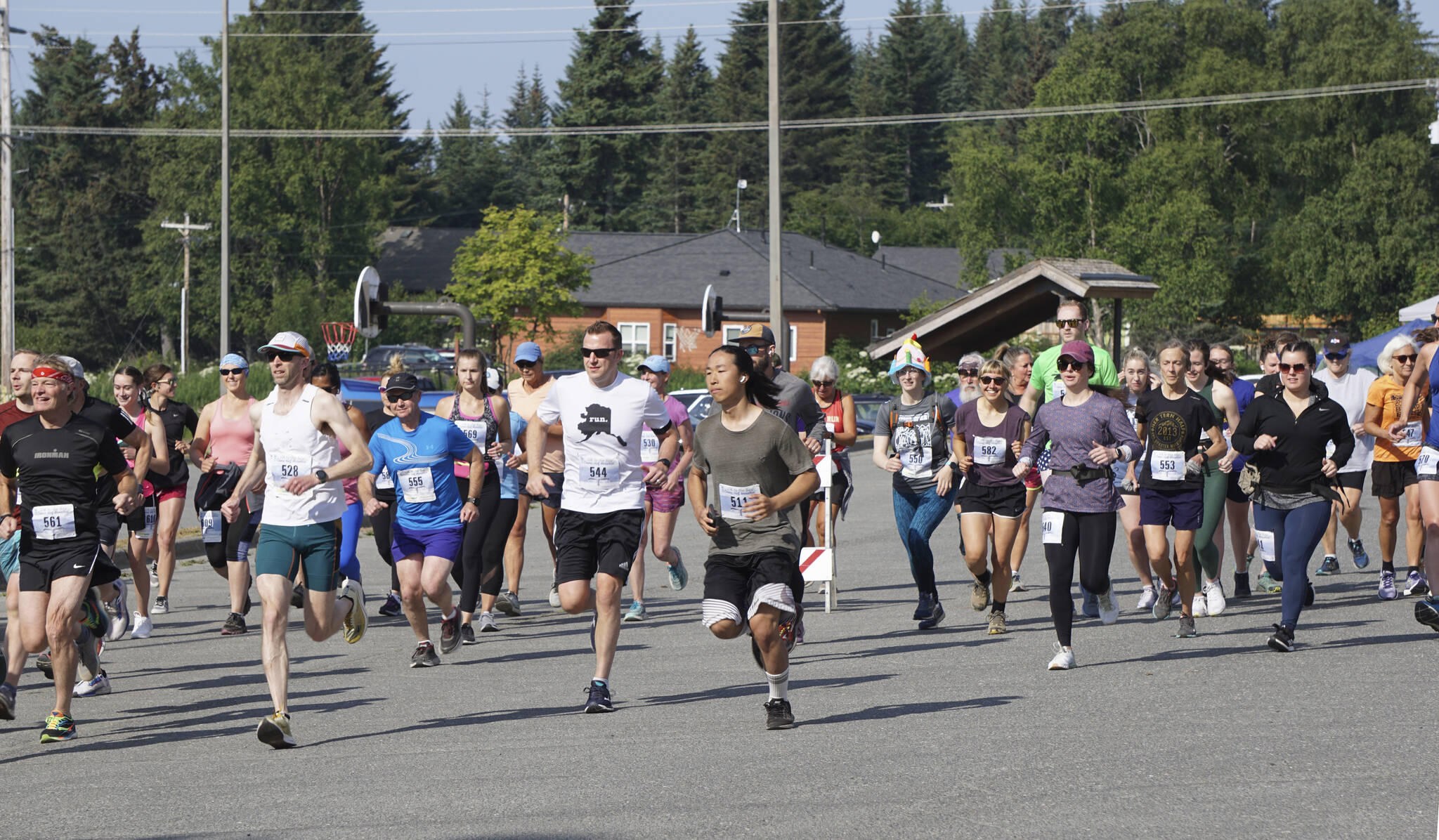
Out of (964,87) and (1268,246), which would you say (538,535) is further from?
(964,87)

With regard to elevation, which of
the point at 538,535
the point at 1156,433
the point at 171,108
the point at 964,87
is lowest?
the point at 538,535

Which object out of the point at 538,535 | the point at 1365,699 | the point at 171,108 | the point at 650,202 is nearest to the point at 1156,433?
the point at 1365,699

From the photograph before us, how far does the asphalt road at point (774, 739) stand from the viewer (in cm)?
588

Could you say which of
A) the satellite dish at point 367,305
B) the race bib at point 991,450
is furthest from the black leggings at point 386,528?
the satellite dish at point 367,305

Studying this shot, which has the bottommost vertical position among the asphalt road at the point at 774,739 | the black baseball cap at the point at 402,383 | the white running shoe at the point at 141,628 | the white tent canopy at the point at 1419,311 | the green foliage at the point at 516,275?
the white running shoe at the point at 141,628

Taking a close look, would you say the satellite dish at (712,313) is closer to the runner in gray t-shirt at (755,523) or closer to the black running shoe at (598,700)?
the black running shoe at (598,700)

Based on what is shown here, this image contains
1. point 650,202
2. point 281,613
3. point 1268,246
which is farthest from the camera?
point 650,202

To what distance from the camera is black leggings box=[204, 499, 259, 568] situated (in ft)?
37.2

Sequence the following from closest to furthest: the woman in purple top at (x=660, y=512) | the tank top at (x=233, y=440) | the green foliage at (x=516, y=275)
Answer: the tank top at (x=233, y=440), the woman in purple top at (x=660, y=512), the green foliage at (x=516, y=275)

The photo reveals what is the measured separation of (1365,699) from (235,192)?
7407 cm

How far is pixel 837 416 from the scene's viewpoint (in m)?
12.4

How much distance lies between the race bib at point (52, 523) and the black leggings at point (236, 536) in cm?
336

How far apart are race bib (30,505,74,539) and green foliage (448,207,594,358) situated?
54.9 m

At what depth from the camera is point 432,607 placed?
1367 centimetres
